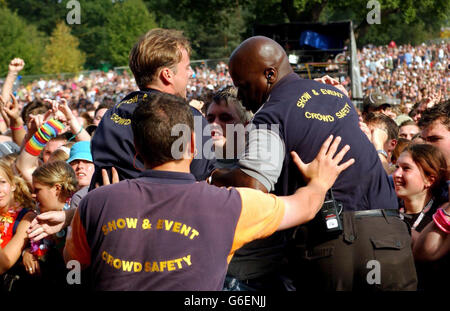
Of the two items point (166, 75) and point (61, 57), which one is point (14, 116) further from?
point (61, 57)

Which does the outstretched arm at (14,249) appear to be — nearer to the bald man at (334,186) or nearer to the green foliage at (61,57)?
the bald man at (334,186)

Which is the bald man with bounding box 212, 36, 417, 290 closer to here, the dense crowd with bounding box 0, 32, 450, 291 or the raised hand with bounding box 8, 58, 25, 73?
the dense crowd with bounding box 0, 32, 450, 291

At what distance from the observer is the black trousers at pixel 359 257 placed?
9.50 feet

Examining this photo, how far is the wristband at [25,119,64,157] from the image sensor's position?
491cm

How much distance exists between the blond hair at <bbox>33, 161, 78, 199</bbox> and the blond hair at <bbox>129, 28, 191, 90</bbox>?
64.8 inches

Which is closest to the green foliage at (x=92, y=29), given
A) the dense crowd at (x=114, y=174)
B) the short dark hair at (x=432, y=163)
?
the dense crowd at (x=114, y=174)

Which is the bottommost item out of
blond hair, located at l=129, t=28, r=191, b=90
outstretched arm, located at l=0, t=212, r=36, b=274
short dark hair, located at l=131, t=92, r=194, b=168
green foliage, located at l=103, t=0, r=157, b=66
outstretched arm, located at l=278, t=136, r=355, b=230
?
green foliage, located at l=103, t=0, r=157, b=66

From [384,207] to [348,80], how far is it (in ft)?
52.4

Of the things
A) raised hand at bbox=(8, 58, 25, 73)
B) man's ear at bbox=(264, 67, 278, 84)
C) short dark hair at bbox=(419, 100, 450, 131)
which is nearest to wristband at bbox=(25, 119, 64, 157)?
raised hand at bbox=(8, 58, 25, 73)

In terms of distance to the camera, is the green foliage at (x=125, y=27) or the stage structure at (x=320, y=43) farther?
the green foliage at (x=125, y=27)

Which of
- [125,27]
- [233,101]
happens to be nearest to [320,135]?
[233,101]

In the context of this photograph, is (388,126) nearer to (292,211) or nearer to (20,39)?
(292,211)

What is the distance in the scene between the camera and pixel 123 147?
117 inches

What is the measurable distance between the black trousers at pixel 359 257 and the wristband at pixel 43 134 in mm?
2805
